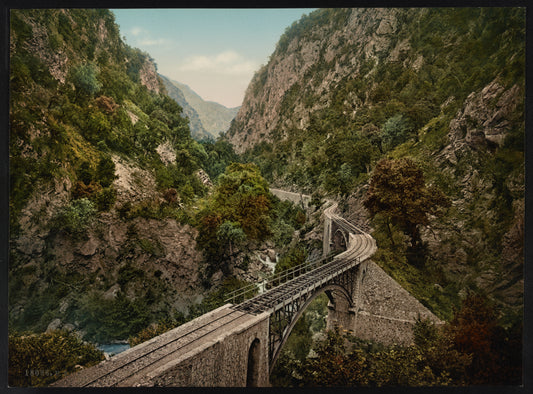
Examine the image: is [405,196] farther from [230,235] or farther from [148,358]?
[148,358]

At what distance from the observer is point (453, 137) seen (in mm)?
12695

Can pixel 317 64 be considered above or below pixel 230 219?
above

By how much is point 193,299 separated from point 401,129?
15.6 m

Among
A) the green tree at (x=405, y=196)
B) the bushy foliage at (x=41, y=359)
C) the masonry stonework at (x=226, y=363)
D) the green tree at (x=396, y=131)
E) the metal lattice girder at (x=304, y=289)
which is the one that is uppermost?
the green tree at (x=396, y=131)

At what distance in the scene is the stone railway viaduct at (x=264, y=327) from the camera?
7566mm

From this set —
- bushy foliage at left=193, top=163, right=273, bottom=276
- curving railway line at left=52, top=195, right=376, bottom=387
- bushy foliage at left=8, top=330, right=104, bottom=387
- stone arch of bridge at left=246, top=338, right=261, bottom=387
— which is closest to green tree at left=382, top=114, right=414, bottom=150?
curving railway line at left=52, top=195, right=376, bottom=387

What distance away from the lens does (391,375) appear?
993 centimetres

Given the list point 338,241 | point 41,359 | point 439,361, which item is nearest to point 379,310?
point 439,361

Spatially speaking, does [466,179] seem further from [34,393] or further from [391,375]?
[34,393]

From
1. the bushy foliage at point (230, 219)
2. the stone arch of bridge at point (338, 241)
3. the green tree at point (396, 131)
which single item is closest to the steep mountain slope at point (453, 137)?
the green tree at point (396, 131)

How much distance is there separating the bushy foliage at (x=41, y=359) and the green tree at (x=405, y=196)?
13.5 m

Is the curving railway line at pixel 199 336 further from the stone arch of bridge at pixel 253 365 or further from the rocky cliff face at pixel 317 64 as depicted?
the rocky cliff face at pixel 317 64

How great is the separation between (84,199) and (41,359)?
6.01m
